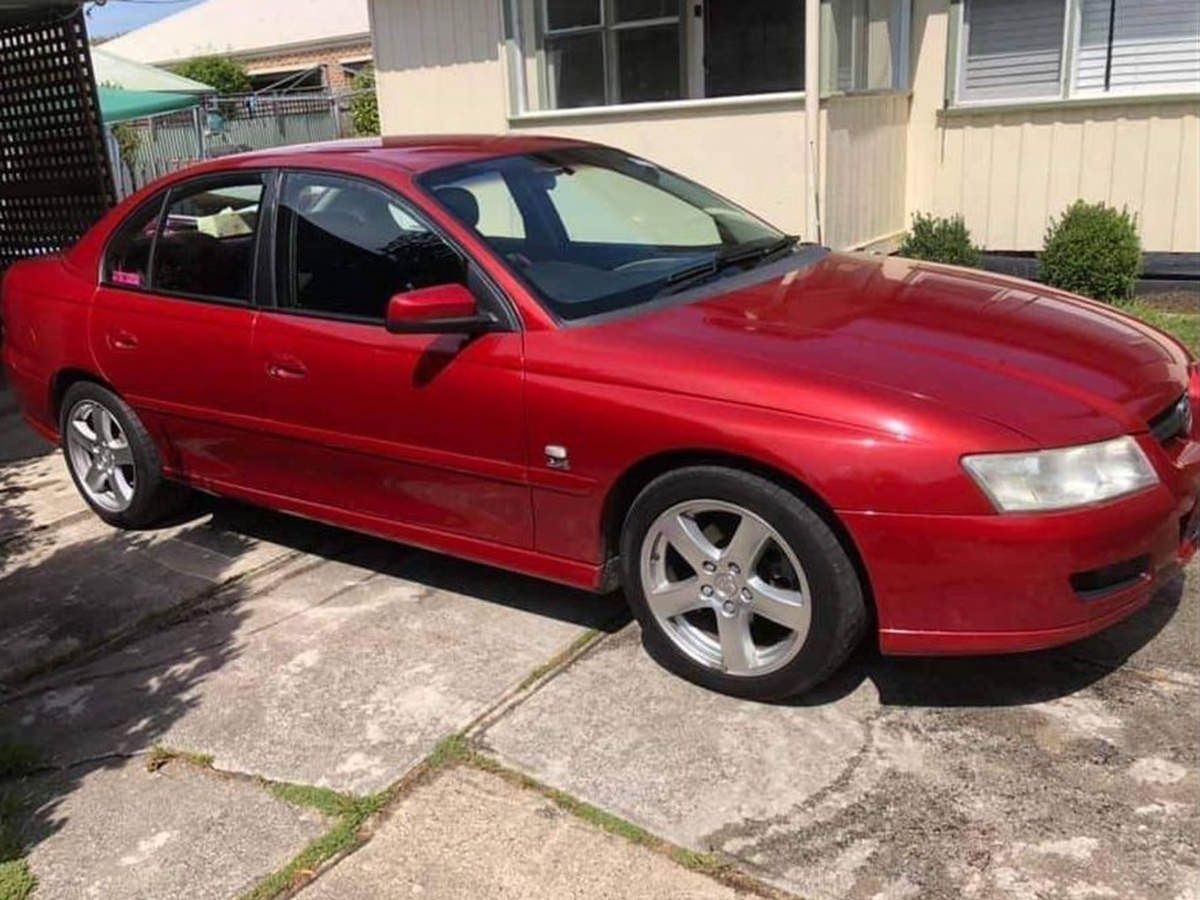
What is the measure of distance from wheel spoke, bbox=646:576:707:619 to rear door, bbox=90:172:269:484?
1794mm

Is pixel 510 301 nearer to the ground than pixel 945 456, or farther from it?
farther from it

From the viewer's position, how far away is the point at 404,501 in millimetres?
3992

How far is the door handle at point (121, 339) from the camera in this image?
4680 millimetres

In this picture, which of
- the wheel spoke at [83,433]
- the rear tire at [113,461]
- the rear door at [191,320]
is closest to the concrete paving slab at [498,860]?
the rear door at [191,320]

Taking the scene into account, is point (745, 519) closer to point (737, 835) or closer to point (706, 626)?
point (706, 626)

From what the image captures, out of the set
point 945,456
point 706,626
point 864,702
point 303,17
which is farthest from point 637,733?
point 303,17

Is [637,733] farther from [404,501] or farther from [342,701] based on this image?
[404,501]

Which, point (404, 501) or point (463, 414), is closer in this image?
point (463, 414)

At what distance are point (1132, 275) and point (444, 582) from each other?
6012 millimetres

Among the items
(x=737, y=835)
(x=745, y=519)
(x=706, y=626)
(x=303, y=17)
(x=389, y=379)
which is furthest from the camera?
(x=303, y=17)

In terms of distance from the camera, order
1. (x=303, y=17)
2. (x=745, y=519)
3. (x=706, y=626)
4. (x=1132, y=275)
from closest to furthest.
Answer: (x=745, y=519)
(x=706, y=626)
(x=1132, y=275)
(x=303, y=17)

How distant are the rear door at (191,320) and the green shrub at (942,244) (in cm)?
592

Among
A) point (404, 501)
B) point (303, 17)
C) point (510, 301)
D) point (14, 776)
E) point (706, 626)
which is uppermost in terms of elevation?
point (303, 17)

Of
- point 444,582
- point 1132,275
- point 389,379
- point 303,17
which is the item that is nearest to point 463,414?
point 389,379
